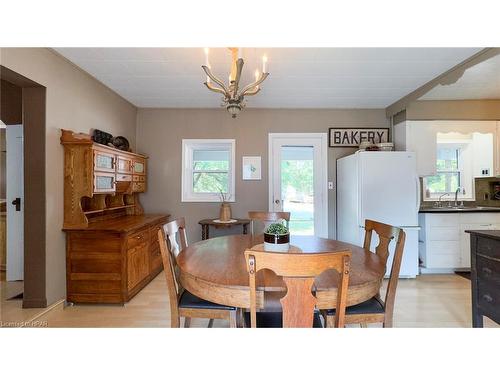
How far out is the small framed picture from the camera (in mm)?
4051

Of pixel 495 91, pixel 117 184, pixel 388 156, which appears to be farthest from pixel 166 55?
pixel 495 91

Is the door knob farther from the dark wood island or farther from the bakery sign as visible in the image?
the dark wood island

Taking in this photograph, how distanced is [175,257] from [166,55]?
190cm

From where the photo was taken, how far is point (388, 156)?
3.25 metres

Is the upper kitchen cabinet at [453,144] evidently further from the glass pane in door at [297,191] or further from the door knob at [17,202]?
the door knob at [17,202]

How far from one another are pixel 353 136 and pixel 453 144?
1.59 m

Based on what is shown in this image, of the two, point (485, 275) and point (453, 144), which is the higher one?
point (453, 144)

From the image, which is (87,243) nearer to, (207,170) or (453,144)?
(207,170)

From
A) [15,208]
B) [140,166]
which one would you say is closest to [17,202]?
[15,208]

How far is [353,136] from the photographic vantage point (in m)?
4.05

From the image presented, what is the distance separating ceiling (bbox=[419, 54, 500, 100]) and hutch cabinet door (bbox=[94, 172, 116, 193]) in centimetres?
404

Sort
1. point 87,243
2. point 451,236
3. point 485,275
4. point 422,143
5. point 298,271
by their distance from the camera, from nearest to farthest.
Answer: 1. point 298,271
2. point 485,275
3. point 87,243
4. point 451,236
5. point 422,143
